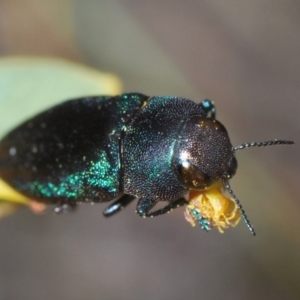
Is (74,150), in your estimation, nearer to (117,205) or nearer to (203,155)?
(117,205)

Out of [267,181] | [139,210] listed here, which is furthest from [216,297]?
[139,210]

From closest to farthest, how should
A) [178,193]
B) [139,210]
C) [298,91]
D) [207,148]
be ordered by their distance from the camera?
[207,148], [178,193], [139,210], [298,91]

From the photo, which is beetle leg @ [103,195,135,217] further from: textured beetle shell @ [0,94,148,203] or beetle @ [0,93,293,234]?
textured beetle shell @ [0,94,148,203]

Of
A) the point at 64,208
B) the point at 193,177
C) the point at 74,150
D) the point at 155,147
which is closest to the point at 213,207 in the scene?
the point at 193,177

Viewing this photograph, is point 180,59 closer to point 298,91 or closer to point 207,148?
point 298,91

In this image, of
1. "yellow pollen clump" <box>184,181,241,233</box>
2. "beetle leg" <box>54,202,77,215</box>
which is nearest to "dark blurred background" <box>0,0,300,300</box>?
"beetle leg" <box>54,202,77,215</box>

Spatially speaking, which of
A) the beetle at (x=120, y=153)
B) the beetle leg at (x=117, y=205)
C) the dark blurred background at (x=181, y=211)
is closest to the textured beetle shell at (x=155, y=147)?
the beetle at (x=120, y=153)
